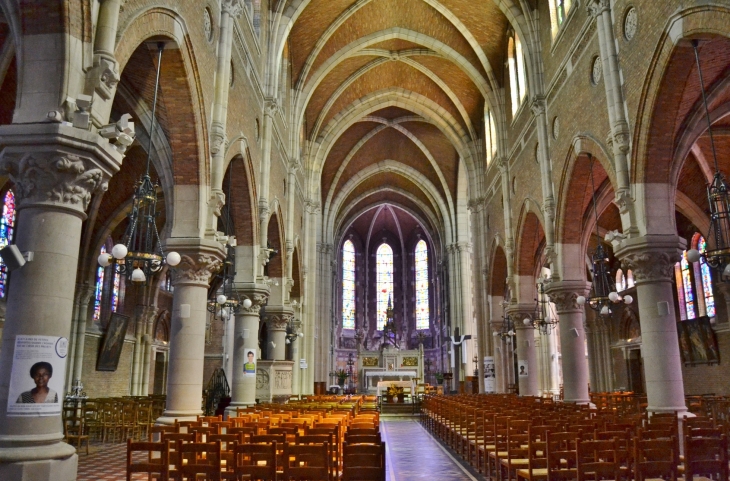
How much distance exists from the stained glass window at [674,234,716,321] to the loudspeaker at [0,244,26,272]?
22.3 metres

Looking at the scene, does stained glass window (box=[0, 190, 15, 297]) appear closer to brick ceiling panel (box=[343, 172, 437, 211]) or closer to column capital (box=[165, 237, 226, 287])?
column capital (box=[165, 237, 226, 287])

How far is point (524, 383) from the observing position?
24.0 meters

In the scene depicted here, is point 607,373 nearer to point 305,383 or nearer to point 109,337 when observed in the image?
point 305,383

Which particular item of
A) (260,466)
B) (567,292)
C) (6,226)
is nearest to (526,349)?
(567,292)

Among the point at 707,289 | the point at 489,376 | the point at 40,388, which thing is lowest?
the point at 489,376

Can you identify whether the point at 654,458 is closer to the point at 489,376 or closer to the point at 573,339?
the point at 573,339

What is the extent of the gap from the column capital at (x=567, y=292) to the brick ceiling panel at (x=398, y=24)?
12144mm

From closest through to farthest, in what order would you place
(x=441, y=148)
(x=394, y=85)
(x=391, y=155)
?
1. (x=394, y=85)
2. (x=441, y=148)
3. (x=391, y=155)

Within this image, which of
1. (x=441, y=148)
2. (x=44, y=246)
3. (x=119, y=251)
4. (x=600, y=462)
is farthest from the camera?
(x=441, y=148)

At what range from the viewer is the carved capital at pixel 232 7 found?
14.2 metres

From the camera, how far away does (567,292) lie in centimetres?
1817

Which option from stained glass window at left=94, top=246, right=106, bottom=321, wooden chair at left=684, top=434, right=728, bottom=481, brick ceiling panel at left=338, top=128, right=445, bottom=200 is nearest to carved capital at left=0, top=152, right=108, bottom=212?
wooden chair at left=684, top=434, right=728, bottom=481

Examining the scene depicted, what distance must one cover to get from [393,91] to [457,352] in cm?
1830

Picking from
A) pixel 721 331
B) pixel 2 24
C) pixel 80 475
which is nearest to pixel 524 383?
pixel 721 331
